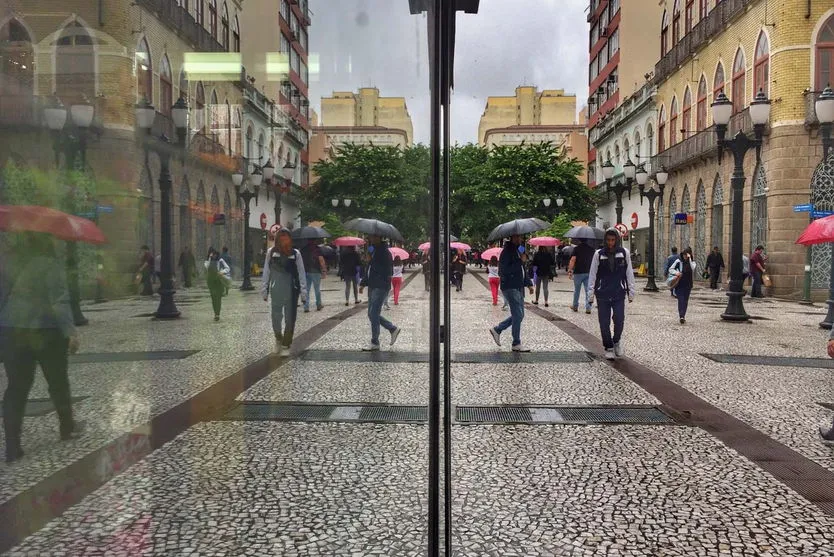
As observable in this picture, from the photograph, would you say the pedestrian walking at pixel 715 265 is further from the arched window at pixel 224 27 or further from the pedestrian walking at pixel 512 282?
the arched window at pixel 224 27

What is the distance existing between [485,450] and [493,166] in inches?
78.2

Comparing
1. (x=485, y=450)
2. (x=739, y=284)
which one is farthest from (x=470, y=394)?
(x=739, y=284)

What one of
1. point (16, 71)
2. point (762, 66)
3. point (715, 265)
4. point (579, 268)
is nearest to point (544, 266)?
point (579, 268)

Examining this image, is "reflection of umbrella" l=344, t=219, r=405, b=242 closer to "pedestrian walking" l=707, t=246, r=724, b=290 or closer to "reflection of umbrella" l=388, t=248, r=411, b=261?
"reflection of umbrella" l=388, t=248, r=411, b=261

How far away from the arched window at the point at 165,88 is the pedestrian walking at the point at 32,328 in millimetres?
185

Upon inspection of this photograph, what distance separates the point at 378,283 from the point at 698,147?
Result: 81.4 feet

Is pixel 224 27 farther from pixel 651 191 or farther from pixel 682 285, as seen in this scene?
pixel 651 191

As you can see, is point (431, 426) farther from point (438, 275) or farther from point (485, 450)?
point (485, 450)

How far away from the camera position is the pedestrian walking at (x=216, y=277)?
82 centimetres

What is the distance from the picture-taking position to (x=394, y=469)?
1475 millimetres

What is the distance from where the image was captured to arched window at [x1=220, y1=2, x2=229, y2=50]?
0.85 metres

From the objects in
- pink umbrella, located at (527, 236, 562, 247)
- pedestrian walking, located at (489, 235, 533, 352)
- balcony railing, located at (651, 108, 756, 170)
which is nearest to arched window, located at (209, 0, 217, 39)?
pedestrian walking, located at (489, 235, 533, 352)

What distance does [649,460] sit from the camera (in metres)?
3.55

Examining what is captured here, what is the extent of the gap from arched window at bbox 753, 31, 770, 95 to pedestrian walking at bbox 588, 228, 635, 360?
13.7 metres
